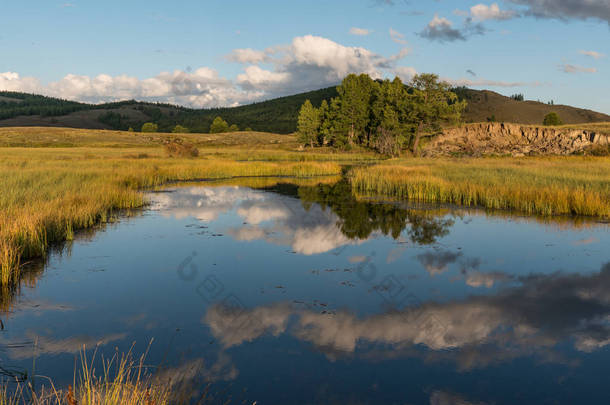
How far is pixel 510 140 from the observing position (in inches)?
2373

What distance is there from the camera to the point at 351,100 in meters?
71.7

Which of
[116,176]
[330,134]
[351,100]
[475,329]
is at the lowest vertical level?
[475,329]

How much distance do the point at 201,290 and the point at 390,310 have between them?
174 inches

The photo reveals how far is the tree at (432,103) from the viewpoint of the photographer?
57688 mm

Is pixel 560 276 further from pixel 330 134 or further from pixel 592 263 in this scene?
pixel 330 134

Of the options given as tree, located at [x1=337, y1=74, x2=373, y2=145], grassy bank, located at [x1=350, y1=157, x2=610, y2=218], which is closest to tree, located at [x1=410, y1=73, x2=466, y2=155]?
tree, located at [x1=337, y1=74, x2=373, y2=145]

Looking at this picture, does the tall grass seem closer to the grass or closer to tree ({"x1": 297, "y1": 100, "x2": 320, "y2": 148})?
the grass

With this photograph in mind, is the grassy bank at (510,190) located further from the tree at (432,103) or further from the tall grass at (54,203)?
the tree at (432,103)

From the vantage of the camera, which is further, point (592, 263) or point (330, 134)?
point (330, 134)

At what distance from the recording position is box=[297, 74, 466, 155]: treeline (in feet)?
192

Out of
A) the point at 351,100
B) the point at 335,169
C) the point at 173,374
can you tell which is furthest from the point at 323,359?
the point at 351,100

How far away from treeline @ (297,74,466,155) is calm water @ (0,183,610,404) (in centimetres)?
4528

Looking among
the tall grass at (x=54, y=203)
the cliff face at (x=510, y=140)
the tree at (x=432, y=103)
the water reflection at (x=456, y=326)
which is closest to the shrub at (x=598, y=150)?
the cliff face at (x=510, y=140)

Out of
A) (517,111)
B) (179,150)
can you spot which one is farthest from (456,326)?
(517,111)
